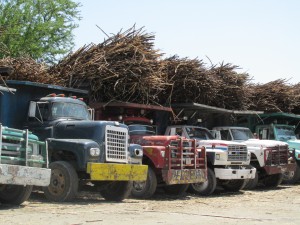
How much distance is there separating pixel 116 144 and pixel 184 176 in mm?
2510

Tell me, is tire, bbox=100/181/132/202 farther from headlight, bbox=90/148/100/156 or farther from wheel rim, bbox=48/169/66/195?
wheel rim, bbox=48/169/66/195

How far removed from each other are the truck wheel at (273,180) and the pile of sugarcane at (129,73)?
→ 4.34 metres

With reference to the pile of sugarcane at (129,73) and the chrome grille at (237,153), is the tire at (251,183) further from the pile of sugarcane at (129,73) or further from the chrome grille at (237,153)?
the pile of sugarcane at (129,73)

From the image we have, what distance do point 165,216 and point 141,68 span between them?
866 cm

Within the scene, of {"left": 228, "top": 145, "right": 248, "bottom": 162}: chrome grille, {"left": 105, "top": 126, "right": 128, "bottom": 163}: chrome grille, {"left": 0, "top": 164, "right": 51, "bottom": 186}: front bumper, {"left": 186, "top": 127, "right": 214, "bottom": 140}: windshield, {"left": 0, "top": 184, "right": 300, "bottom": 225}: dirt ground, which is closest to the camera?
{"left": 0, "top": 184, "right": 300, "bottom": 225}: dirt ground

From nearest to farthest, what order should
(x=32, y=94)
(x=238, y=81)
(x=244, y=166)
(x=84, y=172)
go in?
(x=84, y=172)
(x=32, y=94)
(x=244, y=166)
(x=238, y=81)

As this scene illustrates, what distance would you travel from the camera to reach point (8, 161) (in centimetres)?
990

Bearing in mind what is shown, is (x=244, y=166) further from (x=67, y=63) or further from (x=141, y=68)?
(x=67, y=63)

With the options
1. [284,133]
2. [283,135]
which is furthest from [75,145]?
[284,133]

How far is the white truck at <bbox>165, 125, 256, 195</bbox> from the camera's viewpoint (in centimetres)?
1570

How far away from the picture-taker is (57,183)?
11.7 m

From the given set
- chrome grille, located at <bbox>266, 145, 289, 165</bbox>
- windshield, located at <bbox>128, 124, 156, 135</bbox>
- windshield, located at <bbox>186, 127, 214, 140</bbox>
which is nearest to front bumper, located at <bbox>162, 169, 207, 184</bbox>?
windshield, located at <bbox>128, 124, 156, 135</bbox>

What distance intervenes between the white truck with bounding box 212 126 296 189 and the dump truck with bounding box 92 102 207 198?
3562 millimetres

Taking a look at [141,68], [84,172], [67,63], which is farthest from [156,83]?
[84,172]
